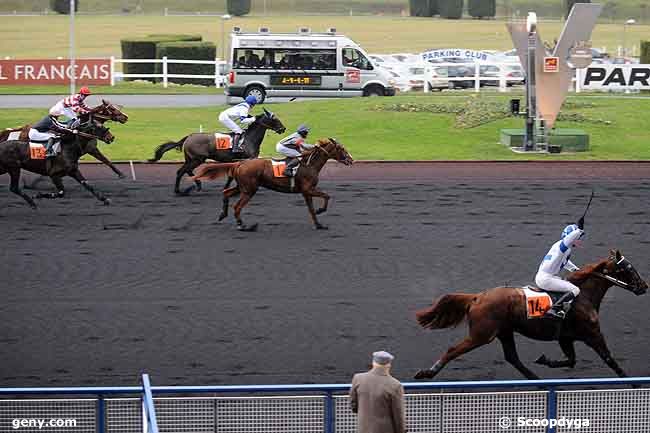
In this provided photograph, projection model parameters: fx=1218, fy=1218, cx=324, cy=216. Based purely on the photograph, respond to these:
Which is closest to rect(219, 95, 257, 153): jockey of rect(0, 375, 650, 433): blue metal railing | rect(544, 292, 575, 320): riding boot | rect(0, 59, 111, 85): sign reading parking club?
rect(544, 292, 575, 320): riding boot

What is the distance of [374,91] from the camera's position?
126 feet

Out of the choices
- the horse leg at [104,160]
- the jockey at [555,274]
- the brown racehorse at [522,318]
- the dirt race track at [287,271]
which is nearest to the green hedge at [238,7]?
the dirt race track at [287,271]

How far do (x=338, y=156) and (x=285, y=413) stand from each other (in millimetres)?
10110

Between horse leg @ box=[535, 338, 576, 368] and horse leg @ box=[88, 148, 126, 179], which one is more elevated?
horse leg @ box=[88, 148, 126, 179]

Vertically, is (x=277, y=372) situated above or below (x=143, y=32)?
below

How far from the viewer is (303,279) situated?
633 inches

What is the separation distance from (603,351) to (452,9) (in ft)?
241

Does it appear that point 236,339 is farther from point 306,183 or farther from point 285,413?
point 306,183

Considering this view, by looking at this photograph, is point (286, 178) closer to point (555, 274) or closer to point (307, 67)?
point (555, 274)

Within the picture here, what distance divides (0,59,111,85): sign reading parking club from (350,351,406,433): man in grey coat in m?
33.2

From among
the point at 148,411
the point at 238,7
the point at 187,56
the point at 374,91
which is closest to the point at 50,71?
the point at 187,56

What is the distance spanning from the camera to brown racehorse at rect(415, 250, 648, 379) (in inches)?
462

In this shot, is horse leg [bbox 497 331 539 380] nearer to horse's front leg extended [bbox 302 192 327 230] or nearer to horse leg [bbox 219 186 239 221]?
horse's front leg extended [bbox 302 192 327 230]

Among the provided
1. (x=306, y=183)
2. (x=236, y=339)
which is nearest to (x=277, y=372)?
(x=236, y=339)
